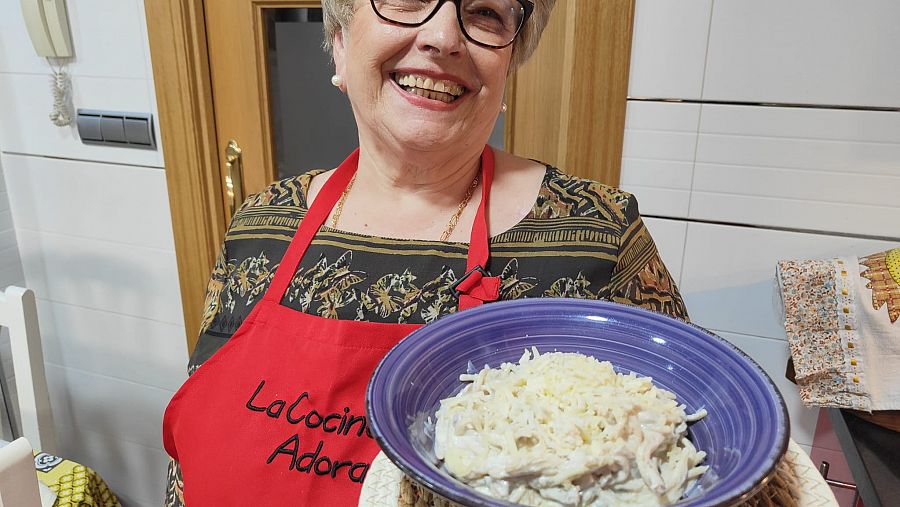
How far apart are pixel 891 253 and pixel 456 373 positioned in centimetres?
88

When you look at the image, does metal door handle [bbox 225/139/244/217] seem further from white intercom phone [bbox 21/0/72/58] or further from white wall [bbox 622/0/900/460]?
white wall [bbox 622/0/900/460]

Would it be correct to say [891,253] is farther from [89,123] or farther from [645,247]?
[89,123]

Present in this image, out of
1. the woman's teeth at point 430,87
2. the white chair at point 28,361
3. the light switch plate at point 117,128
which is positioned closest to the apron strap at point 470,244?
the woman's teeth at point 430,87

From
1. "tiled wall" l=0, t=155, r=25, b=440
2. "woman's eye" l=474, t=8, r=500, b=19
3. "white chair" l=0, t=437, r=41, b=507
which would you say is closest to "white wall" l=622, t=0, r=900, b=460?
"woman's eye" l=474, t=8, r=500, b=19

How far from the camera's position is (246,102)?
5.30 ft

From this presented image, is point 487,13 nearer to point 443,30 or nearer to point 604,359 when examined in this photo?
point 443,30

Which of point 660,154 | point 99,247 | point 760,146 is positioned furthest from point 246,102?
point 760,146

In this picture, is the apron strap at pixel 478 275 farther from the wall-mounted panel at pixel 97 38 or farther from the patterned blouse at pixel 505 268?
the wall-mounted panel at pixel 97 38

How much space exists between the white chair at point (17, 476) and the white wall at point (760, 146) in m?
1.10

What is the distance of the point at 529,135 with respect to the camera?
4.59 feet

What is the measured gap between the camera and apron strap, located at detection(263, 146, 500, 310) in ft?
2.87

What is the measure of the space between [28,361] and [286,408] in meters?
0.85

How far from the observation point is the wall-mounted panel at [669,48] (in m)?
1.20

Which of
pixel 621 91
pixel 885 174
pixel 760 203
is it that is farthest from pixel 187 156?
pixel 885 174
